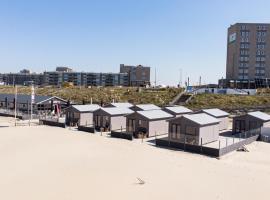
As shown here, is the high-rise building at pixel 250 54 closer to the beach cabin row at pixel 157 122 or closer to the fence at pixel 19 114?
the beach cabin row at pixel 157 122

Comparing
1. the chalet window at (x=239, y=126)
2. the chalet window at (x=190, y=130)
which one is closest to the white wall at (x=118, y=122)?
the chalet window at (x=190, y=130)

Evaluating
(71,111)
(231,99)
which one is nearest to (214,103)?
(231,99)

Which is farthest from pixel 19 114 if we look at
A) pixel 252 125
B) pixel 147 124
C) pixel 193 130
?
pixel 252 125

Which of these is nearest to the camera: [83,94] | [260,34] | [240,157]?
[240,157]

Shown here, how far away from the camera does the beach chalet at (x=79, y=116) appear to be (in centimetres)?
5150

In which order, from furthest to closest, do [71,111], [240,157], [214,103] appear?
[214,103]
[71,111]
[240,157]

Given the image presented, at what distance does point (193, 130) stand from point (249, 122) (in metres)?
12.5

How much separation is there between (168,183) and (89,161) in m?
8.61

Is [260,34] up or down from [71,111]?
up

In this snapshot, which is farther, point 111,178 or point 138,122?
point 138,122

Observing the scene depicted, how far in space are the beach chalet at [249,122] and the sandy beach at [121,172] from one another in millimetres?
6507

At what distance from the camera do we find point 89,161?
94.6 ft

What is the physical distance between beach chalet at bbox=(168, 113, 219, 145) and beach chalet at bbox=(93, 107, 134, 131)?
11.0 metres

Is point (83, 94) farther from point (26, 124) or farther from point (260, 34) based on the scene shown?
point (260, 34)
